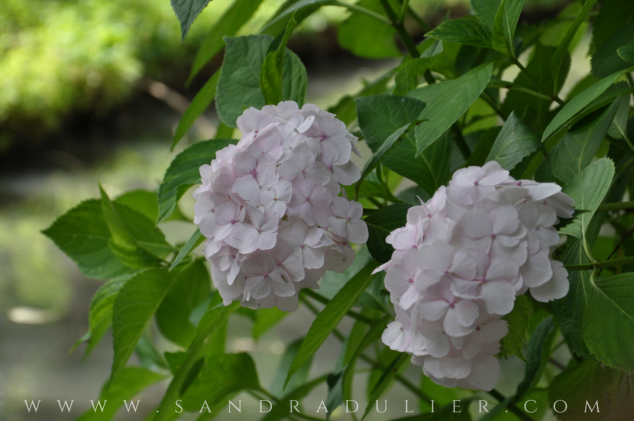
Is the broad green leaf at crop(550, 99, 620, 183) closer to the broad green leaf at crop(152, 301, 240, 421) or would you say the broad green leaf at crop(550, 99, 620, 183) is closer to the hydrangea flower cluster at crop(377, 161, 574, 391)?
the hydrangea flower cluster at crop(377, 161, 574, 391)

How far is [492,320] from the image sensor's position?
0.20 metres

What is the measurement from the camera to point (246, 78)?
303mm

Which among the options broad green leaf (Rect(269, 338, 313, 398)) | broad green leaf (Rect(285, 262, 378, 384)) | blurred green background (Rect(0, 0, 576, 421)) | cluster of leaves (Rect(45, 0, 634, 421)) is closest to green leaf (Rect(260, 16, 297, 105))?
cluster of leaves (Rect(45, 0, 634, 421))

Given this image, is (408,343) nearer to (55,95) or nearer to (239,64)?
(239,64)

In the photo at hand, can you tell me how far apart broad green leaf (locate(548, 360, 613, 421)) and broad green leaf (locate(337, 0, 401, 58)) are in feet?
0.89

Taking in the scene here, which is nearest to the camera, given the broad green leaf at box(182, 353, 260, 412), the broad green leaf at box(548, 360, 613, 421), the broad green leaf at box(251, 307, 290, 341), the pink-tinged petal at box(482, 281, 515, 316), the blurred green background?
the pink-tinged petal at box(482, 281, 515, 316)

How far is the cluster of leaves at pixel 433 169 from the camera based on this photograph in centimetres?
22

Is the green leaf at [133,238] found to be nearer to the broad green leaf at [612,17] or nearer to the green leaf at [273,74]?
the green leaf at [273,74]

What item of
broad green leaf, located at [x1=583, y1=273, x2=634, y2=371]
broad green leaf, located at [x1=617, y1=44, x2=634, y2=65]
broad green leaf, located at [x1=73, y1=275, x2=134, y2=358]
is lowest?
broad green leaf, located at [x1=583, y1=273, x2=634, y2=371]

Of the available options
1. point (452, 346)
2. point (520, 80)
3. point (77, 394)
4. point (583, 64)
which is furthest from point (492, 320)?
point (583, 64)

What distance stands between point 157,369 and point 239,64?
362 mm

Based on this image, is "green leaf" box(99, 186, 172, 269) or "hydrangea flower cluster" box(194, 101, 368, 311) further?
"green leaf" box(99, 186, 172, 269)

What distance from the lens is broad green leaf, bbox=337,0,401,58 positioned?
434mm

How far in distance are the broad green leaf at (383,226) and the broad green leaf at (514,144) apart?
0.05 meters
